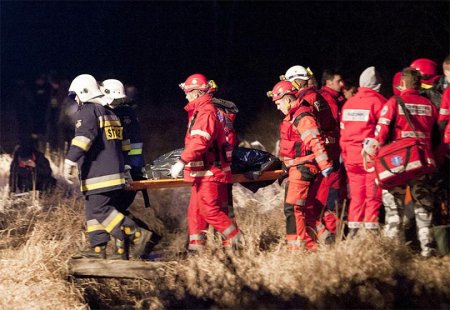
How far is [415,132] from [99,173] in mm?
3044

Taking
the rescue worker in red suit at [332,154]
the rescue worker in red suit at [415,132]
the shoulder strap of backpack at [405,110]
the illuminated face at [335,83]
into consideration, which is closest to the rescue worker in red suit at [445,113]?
the rescue worker in red suit at [415,132]

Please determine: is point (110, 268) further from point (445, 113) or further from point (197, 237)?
point (445, 113)

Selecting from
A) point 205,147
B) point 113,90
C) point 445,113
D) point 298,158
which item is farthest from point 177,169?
point 445,113

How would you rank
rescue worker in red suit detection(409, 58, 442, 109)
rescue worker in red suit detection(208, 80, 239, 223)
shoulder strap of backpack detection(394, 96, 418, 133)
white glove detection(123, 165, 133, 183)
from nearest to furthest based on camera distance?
shoulder strap of backpack detection(394, 96, 418, 133) < rescue worker in red suit detection(409, 58, 442, 109) < white glove detection(123, 165, 133, 183) < rescue worker in red suit detection(208, 80, 239, 223)

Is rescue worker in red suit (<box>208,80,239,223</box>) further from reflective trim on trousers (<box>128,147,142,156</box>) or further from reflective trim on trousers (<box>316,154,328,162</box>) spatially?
reflective trim on trousers (<box>316,154,328,162</box>)

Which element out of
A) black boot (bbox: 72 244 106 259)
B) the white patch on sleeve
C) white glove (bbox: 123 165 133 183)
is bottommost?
black boot (bbox: 72 244 106 259)

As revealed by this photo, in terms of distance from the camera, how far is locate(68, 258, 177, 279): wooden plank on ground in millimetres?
8445

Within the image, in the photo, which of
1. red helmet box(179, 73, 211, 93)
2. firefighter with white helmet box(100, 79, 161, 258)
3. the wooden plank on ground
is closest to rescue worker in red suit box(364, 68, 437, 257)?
red helmet box(179, 73, 211, 93)

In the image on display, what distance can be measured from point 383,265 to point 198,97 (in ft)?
8.25

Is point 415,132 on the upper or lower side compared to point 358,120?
lower

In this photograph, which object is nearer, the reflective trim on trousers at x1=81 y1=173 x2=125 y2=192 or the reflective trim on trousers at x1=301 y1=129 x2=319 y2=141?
the reflective trim on trousers at x1=301 y1=129 x2=319 y2=141

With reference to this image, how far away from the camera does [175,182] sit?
9.34 m

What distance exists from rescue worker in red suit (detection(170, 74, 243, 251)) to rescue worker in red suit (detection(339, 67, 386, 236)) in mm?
1158

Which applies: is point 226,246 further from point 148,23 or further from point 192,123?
point 148,23
